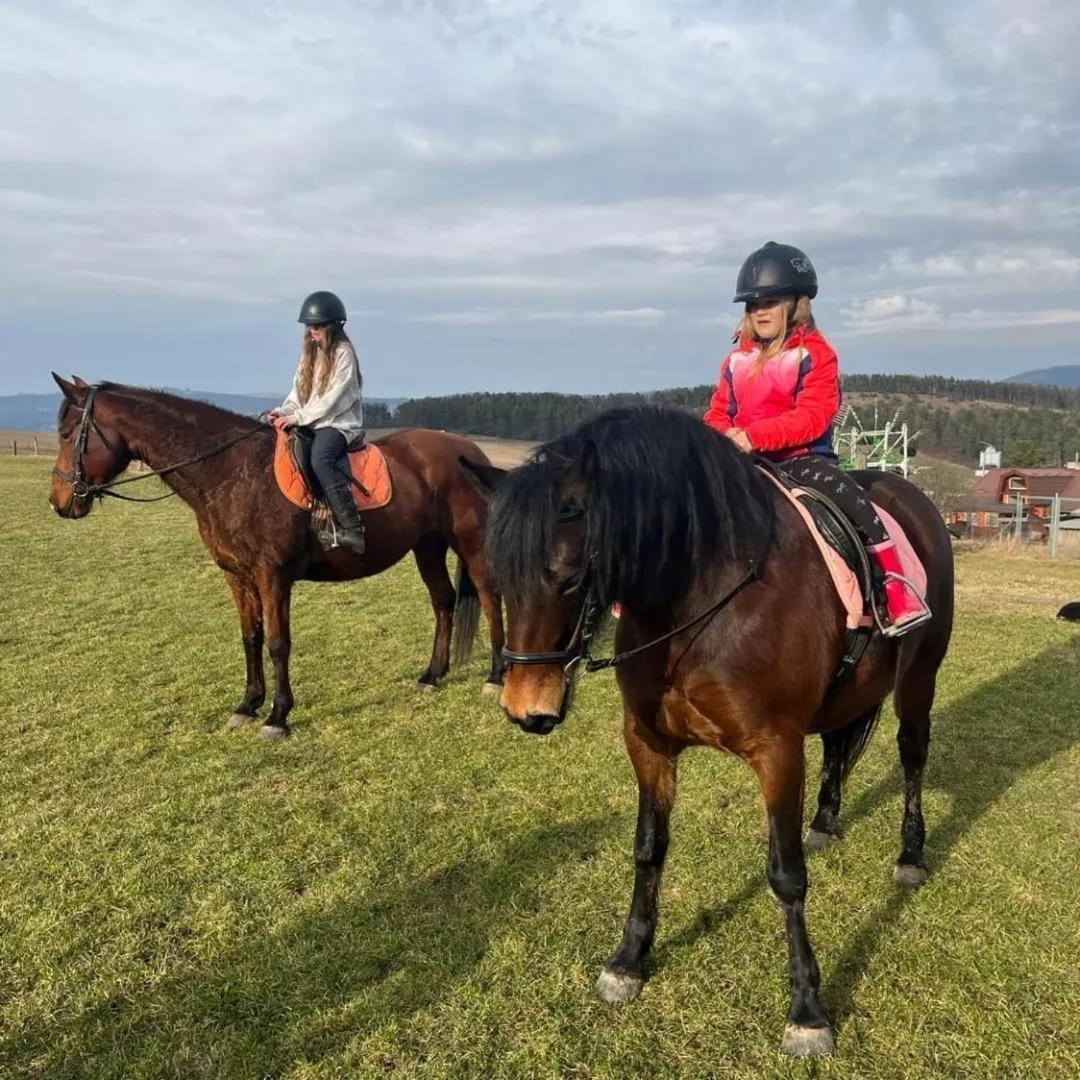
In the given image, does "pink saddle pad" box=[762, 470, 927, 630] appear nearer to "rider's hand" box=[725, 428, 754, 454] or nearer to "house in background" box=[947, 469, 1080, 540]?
"rider's hand" box=[725, 428, 754, 454]

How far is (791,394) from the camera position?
3186 mm

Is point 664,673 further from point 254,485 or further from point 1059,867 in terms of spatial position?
point 254,485

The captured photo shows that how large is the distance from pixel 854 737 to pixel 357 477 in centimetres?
396

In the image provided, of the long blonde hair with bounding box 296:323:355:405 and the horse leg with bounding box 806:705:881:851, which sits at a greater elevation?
the long blonde hair with bounding box 296:323:355:405

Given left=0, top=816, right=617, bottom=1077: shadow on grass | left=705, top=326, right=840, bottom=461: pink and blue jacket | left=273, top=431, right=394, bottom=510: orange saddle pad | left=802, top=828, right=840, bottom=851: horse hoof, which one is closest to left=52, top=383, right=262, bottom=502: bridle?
left=273, top=431, right=394, bottom=510: orange saddle pad

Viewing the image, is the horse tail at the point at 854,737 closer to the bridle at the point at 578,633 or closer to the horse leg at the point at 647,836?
the horse leg at the point at 647,836

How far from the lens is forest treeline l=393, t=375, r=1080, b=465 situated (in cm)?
3231

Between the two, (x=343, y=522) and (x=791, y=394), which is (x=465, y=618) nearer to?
(x=343, y=522)

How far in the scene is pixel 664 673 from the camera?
106 inches

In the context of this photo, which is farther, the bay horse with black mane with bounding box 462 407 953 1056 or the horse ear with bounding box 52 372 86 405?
the horse ear with bounding box 52 372 86 405

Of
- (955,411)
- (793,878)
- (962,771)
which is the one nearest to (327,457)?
(793,878)

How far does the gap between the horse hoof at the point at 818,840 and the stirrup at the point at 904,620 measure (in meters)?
1.54

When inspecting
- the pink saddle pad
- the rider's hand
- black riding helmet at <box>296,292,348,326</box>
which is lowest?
the pink saddle pad

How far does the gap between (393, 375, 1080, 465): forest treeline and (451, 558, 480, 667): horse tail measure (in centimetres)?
2091
